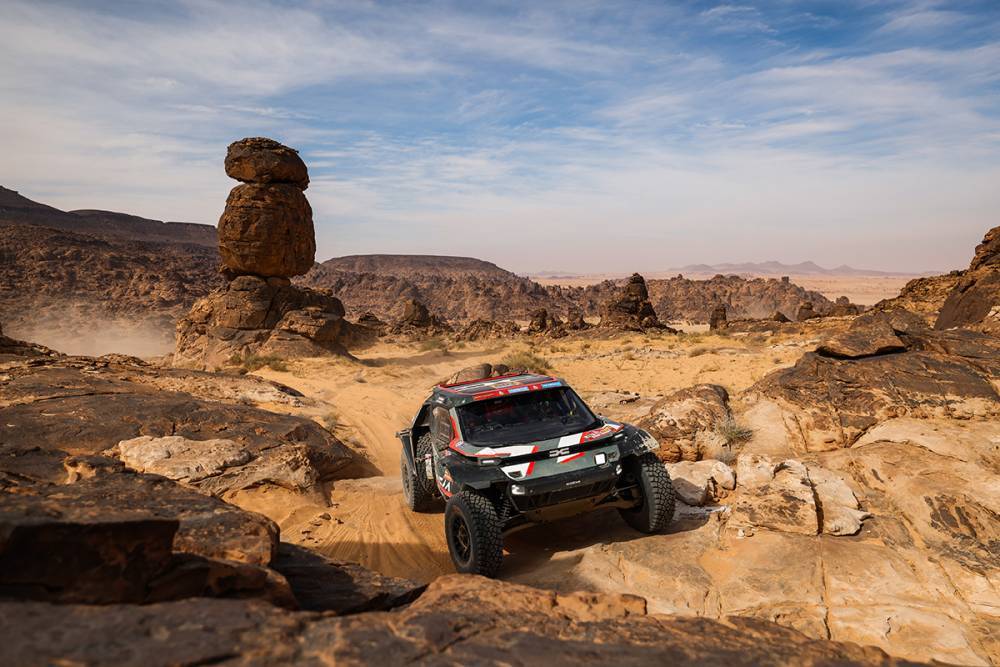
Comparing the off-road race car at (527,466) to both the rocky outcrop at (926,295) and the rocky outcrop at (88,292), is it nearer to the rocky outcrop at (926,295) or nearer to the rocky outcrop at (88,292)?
the rocky outcrop at (926,295)

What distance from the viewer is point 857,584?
4816 millimetres

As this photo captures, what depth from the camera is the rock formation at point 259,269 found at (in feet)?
75.3

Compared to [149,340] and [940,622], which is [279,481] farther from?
[149,340]

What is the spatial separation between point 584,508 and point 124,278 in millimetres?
55828

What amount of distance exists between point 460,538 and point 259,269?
70.5 ft

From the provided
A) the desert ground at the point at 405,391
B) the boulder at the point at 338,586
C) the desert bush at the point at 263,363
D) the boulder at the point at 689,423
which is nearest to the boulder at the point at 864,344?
the boulder at the point at 689,423

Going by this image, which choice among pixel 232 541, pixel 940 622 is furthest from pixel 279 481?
pixel 940 622

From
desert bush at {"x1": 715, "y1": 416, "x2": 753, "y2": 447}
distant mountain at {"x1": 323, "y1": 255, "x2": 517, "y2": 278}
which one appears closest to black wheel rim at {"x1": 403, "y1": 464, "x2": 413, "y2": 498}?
desert bush at {"x1": 715, "y1": 416, "x2": 753, "y2": 447}

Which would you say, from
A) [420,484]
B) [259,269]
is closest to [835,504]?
[420,484]

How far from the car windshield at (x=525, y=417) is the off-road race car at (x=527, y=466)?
0.01 metres

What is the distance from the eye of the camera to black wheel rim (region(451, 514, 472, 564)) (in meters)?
5.47

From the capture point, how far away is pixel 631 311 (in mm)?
36031

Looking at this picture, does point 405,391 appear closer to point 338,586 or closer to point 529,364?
point 529,364

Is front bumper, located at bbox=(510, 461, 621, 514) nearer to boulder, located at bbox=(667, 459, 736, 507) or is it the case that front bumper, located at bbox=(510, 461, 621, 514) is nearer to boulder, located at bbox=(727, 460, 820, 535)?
boulder, located at bbox=(727, 460, 820, 535)
